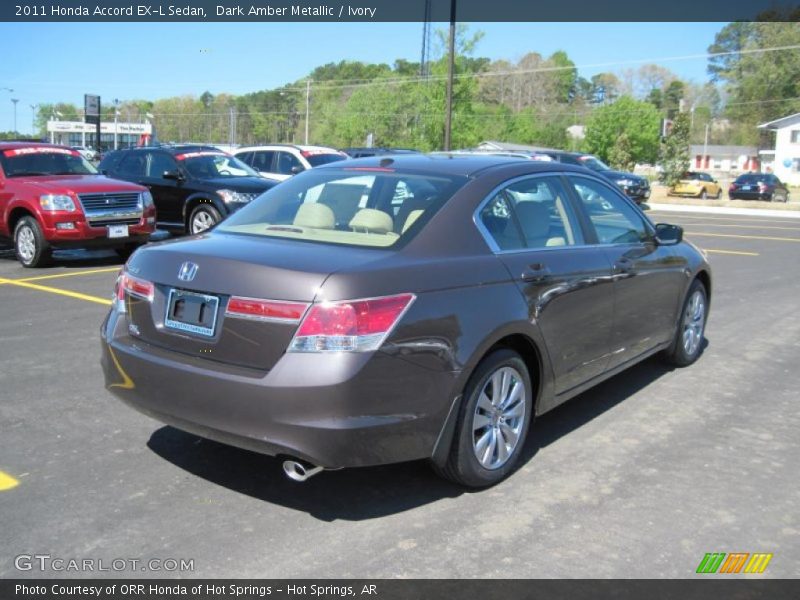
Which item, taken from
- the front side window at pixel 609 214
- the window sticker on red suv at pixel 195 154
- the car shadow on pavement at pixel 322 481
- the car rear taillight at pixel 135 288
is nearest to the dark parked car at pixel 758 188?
the window sticker on red suv at pixel 195 154

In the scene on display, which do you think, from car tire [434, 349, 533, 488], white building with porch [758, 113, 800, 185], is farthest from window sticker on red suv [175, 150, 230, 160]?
white building with porch [758, 113, 800, 185]

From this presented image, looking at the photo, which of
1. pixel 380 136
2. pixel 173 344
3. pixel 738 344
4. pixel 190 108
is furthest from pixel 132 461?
pixel 190 108

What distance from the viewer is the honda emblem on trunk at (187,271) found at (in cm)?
371

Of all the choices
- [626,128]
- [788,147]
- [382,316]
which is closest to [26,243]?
[382,316]

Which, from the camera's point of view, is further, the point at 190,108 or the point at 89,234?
the point at 190,108

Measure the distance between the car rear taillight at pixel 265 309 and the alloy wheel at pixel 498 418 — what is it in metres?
1.07

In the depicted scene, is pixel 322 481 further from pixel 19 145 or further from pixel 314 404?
pixel 19 145

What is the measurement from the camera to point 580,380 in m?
4.81

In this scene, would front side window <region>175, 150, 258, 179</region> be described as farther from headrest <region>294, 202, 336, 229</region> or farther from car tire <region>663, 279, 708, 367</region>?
headrest <region>294, 202, 336, 229</region>

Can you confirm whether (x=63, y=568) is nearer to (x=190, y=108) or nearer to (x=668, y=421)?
(x=668, y=421)

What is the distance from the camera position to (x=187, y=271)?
3.73 m

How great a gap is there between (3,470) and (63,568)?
1.18 meters

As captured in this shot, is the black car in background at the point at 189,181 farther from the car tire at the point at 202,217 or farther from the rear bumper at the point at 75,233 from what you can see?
the rear bumper at the point at 75,233

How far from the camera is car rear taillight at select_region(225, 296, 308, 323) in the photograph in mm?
3404
